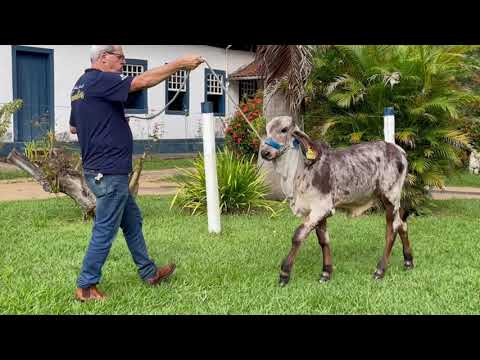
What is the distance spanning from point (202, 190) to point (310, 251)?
123 inches

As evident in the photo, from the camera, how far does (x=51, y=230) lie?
7.77 metres

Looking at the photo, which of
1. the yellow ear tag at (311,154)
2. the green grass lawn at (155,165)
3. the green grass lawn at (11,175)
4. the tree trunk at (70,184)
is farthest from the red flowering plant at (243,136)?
the yellow ear tag at (311,154)

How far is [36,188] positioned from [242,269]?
821cm

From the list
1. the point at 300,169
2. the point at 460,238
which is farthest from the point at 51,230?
the point at 460,238

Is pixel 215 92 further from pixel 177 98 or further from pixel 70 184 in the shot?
pixel 70 184

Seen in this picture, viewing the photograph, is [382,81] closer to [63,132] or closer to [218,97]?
[63,132]

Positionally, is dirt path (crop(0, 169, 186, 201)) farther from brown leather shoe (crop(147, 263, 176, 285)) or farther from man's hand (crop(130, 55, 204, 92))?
man's hand (crop(130, 55, 204, 92))

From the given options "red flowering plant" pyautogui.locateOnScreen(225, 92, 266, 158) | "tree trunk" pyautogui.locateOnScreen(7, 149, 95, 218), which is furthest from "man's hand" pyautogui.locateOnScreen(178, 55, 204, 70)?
"red flowering plant" pyautogui.locateOnScreen(225, 92, 266, 158)

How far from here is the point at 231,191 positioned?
9.35 m

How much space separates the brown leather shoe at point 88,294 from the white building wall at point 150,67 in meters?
11.0

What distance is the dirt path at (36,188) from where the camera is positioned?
37.3ft

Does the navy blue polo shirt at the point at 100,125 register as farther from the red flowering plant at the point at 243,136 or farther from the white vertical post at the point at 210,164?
the red flowering plant at the point at 243,136

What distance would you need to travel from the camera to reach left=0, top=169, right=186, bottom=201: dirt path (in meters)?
11.4

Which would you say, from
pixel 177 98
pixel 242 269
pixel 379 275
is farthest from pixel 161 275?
pixel 177 98
